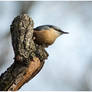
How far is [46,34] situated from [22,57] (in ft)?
0.35

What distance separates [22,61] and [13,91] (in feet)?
0.30

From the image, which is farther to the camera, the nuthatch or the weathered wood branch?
the nuthatch

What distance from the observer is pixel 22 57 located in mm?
988

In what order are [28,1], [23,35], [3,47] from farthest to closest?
[28,1] → [3,47] → [23,35]

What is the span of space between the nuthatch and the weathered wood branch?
0.05ft

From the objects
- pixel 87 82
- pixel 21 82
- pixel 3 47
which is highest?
pixel 21 82

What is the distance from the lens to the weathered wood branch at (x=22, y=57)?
93 centimetres

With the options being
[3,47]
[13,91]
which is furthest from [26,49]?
[3,47]

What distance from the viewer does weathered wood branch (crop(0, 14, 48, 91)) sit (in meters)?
0.93

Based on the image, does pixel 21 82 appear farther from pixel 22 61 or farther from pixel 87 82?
pixel 87 82

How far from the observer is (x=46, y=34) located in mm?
1049

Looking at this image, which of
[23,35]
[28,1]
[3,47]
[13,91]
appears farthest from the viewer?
[28,1]

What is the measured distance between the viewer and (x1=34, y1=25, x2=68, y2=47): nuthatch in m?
1.04

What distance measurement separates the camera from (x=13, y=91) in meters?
0.91
